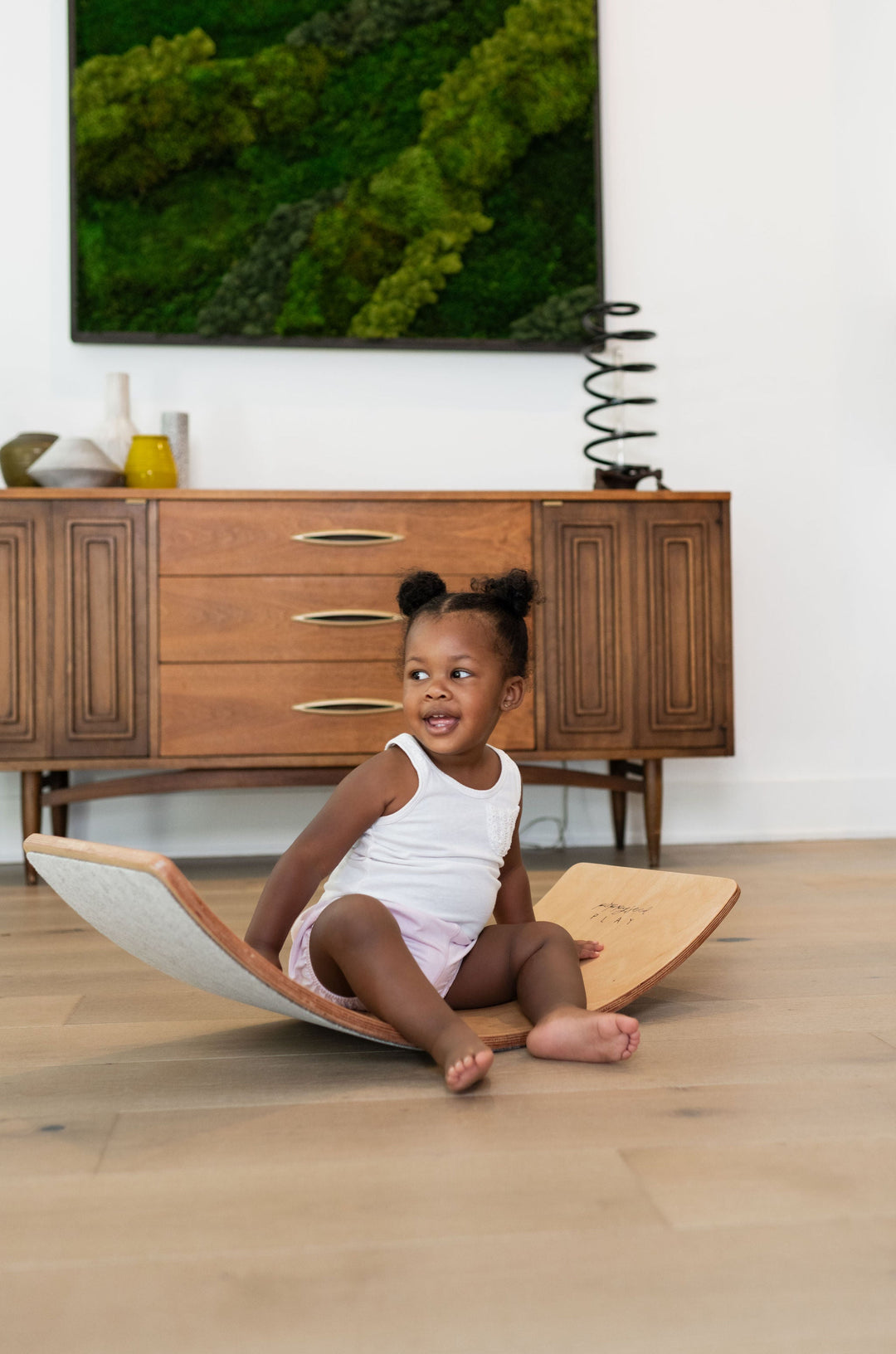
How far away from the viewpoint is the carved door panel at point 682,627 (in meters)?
2.39

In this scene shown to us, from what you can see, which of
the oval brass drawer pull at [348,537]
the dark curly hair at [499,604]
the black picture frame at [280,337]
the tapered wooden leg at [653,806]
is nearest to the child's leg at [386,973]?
the dark curly hair at [499,604]

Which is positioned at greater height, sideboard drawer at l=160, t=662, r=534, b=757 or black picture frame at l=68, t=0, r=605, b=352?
black picture frame at l=68, t=0, r=605, b=352

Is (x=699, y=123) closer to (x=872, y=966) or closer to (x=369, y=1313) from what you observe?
(x=872, y=966)

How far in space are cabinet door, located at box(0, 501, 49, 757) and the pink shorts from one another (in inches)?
47.4

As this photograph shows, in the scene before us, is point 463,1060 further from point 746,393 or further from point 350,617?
point 746,393

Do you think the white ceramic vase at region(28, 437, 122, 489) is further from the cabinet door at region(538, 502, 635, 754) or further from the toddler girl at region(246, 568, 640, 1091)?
the toddler girl at region(246, 568, 640, 1091)

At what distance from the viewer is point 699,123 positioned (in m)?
2.88

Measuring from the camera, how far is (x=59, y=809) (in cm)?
247

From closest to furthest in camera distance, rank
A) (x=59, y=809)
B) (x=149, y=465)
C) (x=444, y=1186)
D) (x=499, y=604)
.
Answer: (x=444, y=1186) → (x=499, y=604) → (x=149, y=465) → (x=59, y=809)

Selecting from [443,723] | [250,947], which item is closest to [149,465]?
[443,723]

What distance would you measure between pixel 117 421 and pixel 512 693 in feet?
5.04

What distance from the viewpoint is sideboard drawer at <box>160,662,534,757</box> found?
226 cm

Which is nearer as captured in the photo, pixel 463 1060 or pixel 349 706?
pixel 463 1060

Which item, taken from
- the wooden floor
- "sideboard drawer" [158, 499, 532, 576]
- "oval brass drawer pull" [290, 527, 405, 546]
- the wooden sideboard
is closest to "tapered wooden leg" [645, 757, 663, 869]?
the wooden sideboard
